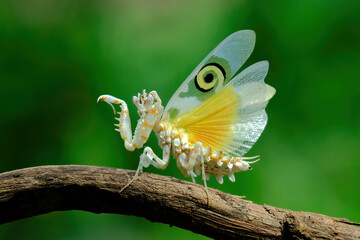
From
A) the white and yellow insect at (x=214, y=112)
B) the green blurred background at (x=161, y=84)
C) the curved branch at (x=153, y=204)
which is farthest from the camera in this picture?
the green blurred background at (x=161, y=84)

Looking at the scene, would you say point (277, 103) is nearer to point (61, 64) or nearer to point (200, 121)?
point (200, 121)

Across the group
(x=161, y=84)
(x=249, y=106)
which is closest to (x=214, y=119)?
(x=249, y=106)

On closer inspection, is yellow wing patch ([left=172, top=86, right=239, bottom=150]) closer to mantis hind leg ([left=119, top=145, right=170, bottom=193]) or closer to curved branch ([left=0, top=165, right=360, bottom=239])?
mantis hind leg ([left=119, top=145, right=170, bottom=193])

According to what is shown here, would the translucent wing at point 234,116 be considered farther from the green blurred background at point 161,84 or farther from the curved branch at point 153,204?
the green blurred background at point 161,84

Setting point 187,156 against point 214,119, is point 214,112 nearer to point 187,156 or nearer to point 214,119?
point 214,119

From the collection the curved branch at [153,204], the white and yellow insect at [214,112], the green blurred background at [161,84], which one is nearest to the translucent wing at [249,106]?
the white and yellow insect at [214,112]

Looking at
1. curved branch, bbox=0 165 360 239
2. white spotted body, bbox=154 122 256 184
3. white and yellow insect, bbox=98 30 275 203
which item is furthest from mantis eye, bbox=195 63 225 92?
curved branch, bbox=0 165 360 239

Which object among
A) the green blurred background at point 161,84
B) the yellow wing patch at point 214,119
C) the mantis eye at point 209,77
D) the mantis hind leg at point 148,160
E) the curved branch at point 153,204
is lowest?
the curved branch at point 153,204
